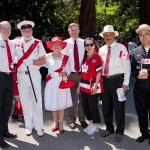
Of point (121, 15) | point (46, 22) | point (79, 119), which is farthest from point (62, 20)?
point (79, 119)

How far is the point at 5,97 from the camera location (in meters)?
5.43

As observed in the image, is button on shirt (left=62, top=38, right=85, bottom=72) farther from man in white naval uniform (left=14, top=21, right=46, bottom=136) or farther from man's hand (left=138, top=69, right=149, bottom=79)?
man's hand (left=138, top=69, right=149, bottom=79)

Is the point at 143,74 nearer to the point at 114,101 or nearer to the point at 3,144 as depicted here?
the point at 114,101

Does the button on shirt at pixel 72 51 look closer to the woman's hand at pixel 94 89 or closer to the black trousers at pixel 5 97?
the woman's hand at pixel 94 89

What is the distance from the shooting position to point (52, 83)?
578cm

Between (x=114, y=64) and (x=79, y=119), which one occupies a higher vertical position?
(x=114, y=64)

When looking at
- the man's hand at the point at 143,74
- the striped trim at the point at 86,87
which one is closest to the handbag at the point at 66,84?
the striped trim at the point at 86,87

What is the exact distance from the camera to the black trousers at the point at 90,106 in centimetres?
574

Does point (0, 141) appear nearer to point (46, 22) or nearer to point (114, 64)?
point (114, 64)

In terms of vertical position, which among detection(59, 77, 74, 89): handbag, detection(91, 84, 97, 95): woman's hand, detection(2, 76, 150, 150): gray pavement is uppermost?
detection(59, 77, 74, 89): handbag

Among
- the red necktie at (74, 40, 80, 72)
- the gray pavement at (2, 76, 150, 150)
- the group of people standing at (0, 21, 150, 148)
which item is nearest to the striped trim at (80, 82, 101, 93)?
the group of people standing at (0, 21, 150, 148)

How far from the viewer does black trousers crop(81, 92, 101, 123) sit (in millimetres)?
5738

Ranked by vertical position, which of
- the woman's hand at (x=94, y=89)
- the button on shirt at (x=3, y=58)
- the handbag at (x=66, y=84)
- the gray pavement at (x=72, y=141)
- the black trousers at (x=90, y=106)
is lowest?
the gray pavement at (x=72, y=141)

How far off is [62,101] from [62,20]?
1916 cm
